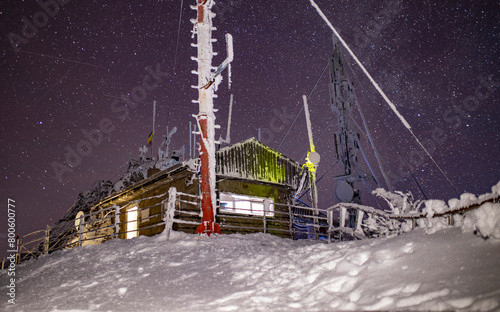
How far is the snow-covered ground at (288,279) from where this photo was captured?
118 inches

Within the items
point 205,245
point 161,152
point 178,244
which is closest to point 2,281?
point 178,244

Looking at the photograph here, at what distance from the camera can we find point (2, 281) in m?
8.30

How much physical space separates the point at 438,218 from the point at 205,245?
533cm

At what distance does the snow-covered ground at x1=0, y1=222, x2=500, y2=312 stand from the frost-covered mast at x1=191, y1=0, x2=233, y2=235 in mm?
2488

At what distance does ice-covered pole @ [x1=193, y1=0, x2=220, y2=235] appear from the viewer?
10.0 meters

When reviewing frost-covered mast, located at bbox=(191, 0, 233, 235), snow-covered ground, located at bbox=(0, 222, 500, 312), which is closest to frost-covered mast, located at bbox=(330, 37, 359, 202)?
frost-covered mast, located at bbox=(191, 0, 233, 235)

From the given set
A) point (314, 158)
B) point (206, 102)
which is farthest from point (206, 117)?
point (314, 158)

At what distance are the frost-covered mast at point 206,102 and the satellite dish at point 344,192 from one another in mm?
11827

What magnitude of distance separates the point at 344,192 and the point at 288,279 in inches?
632

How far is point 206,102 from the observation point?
1094 centimetres

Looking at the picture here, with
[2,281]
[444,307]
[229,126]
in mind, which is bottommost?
[2,281]

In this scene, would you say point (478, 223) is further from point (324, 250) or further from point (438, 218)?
point (324, 250)

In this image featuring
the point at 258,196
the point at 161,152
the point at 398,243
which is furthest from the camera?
the point at 161,152

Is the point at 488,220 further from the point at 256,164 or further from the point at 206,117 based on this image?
the point at 256,164
